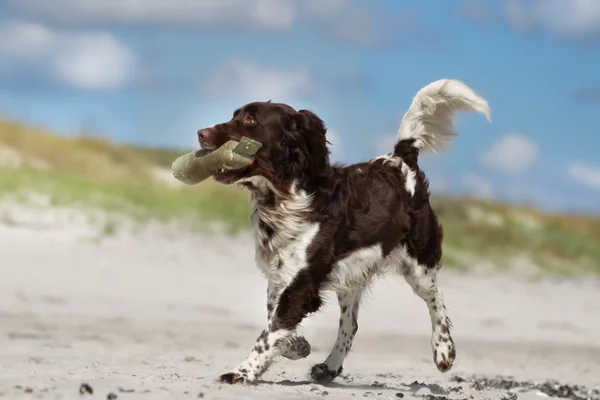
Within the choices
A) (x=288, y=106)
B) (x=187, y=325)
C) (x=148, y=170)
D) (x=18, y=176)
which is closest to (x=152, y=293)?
(x=187, y=325)

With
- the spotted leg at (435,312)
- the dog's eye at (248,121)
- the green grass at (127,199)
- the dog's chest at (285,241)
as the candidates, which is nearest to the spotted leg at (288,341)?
the dog's chest at (285,241)

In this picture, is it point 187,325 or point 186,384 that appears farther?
point 187,325

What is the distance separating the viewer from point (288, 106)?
701 centimetres

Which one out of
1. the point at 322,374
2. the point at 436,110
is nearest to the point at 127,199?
the point at 436,110

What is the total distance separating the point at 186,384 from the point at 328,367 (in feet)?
5.98

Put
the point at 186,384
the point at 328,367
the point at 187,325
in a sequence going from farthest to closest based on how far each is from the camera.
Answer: the point at 187,325 → the point at 328,367 → the point at 186,384

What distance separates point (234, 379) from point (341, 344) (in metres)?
1.55

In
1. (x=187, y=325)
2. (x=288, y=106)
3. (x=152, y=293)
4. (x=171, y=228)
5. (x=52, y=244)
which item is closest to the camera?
(x=288, y=106)

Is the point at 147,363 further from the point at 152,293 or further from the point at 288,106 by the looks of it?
the point at 152,293

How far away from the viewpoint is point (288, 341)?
6.94 meters

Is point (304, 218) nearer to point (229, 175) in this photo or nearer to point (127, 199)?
point (229, 175)

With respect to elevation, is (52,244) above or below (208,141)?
above

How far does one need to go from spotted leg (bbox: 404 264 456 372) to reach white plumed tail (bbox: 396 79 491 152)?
3.38 ft

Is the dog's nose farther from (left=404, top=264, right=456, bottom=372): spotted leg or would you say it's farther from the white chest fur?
(left=404, top=264, right=456, bottom=372): spotted leg
